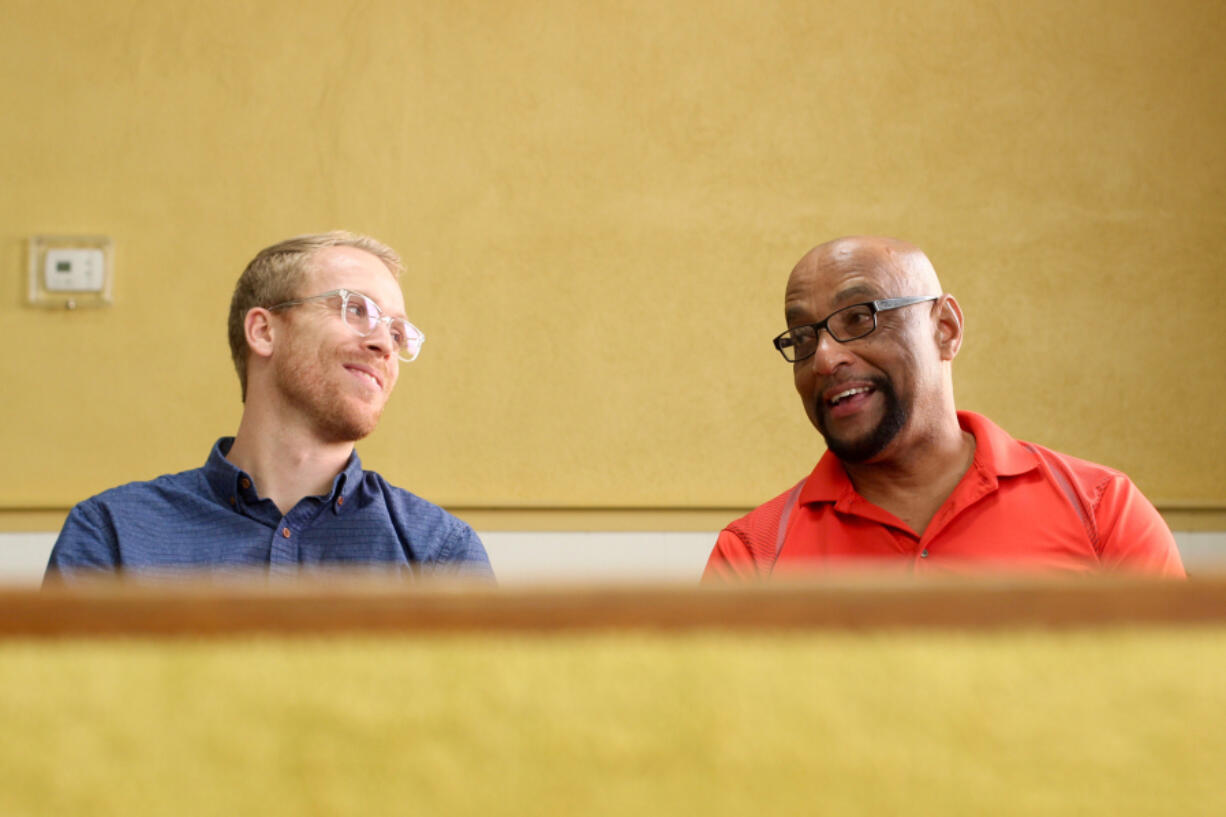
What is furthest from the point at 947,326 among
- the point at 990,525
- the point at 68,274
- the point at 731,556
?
the point at 68,274

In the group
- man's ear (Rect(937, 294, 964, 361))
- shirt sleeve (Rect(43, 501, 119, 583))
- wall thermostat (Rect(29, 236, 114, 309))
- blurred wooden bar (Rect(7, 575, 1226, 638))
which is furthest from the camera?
wall thermostat (Rect(29, 236, 114, 309))

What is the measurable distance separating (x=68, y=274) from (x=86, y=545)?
4.88 ft

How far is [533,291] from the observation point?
2.47 m

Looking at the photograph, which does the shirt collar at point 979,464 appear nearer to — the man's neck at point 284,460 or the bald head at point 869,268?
the bald head at point 869,268

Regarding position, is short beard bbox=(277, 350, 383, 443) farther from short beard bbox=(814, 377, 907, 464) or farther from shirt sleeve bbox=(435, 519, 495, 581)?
short beard bbox=(814, 377, 907, 464)

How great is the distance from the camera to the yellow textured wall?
2.42m

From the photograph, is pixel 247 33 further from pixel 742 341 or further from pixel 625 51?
pixel 742 341

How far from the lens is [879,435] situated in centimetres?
129

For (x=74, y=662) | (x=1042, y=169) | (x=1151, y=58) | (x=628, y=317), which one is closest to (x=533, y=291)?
(x=628, y=317)

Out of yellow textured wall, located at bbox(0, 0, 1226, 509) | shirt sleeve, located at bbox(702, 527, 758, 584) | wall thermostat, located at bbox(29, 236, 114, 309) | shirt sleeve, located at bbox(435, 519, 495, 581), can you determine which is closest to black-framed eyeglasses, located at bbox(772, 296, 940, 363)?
shirt sleeve, located at bbox(702, 527, 758, 584)

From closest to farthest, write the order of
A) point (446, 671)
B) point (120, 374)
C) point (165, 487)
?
point (446, 671), point (165, 487), point (120, 374)

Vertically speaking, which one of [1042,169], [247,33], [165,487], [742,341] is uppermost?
[247,33]

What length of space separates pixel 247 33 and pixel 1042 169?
196cm

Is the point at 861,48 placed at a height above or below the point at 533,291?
above
